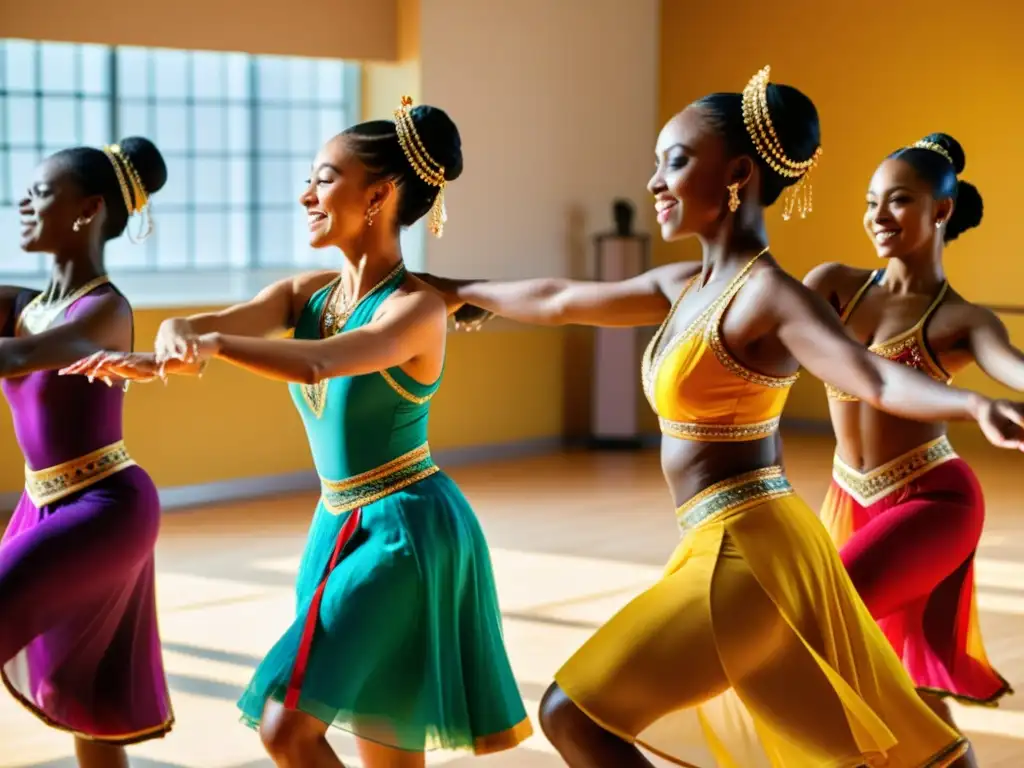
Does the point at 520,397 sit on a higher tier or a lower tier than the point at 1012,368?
lower

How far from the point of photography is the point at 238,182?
835 cm

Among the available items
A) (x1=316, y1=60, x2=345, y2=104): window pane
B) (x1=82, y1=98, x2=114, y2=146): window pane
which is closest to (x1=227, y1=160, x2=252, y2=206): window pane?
(x1=316, y1=60, x2=345, y2=104): window pane

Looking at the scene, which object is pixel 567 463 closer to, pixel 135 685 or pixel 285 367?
pixel 135 685

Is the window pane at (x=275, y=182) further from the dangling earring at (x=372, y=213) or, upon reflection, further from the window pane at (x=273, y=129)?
the dangling earring at (x=372, y=213)

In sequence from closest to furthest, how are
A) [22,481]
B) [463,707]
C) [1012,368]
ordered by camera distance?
[463,707]
[1012,368]
[22,481]

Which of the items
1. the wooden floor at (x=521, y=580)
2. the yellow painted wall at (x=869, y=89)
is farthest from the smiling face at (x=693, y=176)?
the yellow painted wall at (x=869, y=89)

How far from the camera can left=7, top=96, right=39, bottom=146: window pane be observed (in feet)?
24.6

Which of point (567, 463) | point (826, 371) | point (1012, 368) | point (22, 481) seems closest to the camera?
point (826, 371)

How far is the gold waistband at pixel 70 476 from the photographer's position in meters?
3.08

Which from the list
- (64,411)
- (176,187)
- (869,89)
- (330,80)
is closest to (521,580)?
(64,411)

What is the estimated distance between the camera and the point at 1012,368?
303cm

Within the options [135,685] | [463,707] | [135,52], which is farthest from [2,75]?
[463,707]

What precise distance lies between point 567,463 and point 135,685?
5829mm

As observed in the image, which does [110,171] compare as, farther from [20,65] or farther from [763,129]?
[20,65]
